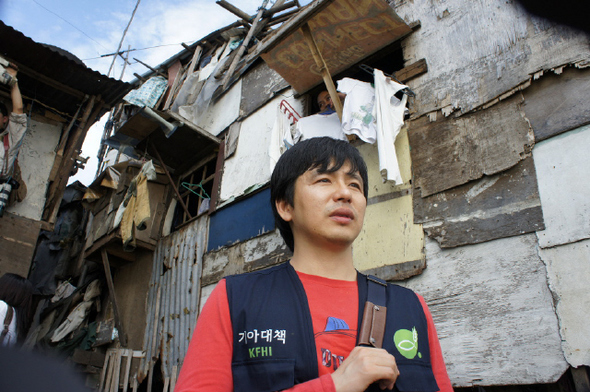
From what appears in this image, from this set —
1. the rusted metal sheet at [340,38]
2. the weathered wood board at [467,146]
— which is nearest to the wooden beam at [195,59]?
the rusted metal sheet at [340,38]

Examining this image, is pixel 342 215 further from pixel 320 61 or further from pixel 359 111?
pixel 320 61

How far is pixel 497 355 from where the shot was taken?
349cm

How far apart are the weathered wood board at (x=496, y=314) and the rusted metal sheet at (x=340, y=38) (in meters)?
3.15

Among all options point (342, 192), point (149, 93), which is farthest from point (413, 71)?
point (149, 93)

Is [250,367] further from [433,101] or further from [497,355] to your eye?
[433,101]

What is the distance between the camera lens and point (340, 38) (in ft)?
18.6

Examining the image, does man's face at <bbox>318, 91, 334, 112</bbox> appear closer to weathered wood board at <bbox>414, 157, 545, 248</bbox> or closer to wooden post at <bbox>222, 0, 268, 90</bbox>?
weathered wood board at <bbox>414, 157, 545, 248</bbox>

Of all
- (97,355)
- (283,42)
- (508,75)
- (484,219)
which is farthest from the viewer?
(97,355)

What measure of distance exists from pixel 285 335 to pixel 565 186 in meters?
3.28

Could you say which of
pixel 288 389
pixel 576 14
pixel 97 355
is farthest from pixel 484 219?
pixel 97 355

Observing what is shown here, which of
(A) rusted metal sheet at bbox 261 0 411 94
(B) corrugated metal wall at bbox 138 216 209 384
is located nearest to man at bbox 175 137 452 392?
(A) rusted metal sheet at bbox 261 0 411 94

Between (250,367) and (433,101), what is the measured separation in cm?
439

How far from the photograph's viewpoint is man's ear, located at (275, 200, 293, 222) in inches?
82.7

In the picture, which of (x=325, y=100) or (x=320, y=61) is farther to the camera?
(x=325, y=100)
